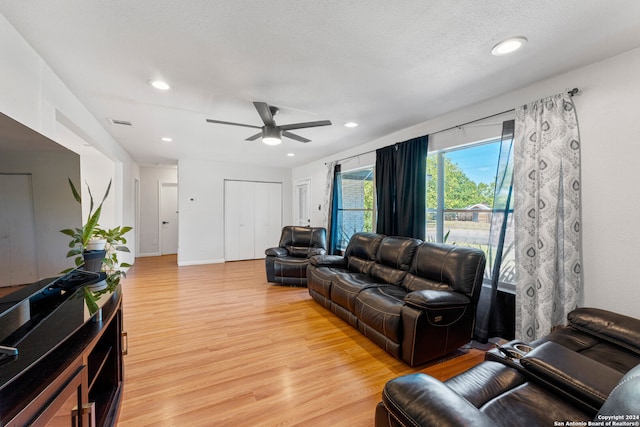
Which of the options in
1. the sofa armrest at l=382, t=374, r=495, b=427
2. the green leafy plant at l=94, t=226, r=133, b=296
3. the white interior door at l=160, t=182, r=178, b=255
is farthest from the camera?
the white interior door at l=160, t=182, r=178, b=255

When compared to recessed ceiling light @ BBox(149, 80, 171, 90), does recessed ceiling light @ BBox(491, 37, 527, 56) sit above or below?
below

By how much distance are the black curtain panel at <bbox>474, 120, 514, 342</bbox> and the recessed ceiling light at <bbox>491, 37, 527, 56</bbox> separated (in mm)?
885

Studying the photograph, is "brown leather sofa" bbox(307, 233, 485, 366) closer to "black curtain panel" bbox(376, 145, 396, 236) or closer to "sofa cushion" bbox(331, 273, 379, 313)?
Answer: "sofa cushion" bbox(331, 273, 379, 313)

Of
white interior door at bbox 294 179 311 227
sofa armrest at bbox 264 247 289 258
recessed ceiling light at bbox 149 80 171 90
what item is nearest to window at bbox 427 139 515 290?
sofa armrest at bbox 264 247 289 258

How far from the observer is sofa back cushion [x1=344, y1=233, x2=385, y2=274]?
354cm

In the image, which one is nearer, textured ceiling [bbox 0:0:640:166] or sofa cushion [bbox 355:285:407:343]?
textured ceiling [bbox 0:0:640:166]

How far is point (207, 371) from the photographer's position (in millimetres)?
2094

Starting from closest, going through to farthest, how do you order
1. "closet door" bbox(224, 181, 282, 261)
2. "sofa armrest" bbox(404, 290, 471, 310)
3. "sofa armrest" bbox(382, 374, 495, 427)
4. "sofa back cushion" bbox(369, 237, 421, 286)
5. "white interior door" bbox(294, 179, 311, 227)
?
1. "sofa armrest" bbox(382, 374, 495, 427)
2. "sofa armrest" bbox(404, 290, 471, 310)
3. "sofa back cushion" bbox(369, 237, 421, 286)
4. "white interior door" bbox(294, 179, 311, 227)
5. "closet door" bbox(224, 181, 282, 261)

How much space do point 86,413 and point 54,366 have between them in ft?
0.98

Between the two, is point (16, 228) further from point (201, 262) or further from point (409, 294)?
point (201, 262)

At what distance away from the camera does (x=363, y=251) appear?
3.70 meters

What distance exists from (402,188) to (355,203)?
145cm

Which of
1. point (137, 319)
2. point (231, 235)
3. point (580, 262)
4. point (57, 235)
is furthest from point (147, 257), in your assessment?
point (580, 262)

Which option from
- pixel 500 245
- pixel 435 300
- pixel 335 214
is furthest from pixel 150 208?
pixel 500 245
